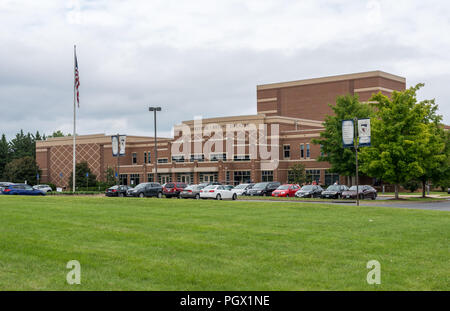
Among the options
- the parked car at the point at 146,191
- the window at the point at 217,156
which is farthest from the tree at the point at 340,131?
the window at the point at 217,156

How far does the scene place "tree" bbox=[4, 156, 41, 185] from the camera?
100 metres

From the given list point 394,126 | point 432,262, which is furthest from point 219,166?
point 432,262

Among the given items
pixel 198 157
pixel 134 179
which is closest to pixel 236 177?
pixel 198 157

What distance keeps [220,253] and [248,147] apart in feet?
232

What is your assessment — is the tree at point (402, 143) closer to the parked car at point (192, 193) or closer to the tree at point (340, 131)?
the tree at point (340, 131)

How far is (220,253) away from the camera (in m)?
12.3

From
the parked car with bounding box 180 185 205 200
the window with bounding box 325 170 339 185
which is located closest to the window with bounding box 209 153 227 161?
the window with bounding box 325 170 339 185

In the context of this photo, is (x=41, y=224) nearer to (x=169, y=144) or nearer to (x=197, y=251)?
(x=197, y=251)

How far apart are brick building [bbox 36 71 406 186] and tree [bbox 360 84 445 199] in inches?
1169

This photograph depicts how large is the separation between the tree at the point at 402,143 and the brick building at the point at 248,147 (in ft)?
97.5

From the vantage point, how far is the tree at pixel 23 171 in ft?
329

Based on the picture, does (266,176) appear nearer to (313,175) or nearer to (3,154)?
(313,175)

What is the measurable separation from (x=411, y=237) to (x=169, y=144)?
80.6m

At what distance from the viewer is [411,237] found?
49.9 feet
